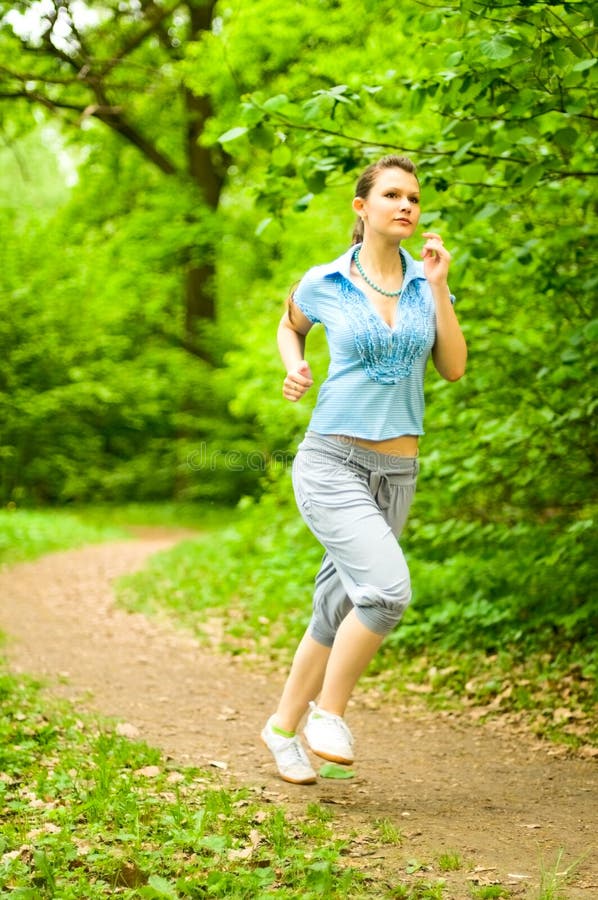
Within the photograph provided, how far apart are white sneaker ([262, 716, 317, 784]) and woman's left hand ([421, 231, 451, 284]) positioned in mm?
1847

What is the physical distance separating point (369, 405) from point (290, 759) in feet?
4.76

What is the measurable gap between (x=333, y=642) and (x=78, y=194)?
1963 centimetres

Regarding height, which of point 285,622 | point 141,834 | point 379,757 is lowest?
point 285,622

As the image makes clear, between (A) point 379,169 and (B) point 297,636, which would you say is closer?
(A) point 379,169

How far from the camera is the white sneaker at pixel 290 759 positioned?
12.6 ft

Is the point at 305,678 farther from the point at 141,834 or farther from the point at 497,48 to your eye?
the point at 497,48

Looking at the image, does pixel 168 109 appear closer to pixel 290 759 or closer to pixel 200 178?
pixel 200 178

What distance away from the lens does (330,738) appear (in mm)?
3447

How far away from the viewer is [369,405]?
3.45 meters

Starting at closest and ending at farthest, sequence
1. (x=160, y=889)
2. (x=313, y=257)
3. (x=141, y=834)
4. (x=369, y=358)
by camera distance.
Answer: (x=160, y=889), (x=141, y=834), (x=369, y=358), (x=313, y=257)

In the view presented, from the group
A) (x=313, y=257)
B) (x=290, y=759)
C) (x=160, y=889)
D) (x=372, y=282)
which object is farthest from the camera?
(x=313, y=257)

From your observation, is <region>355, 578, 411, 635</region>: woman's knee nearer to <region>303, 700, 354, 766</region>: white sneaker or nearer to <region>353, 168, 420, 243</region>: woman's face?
<region>303, 700, 354, 766</region>: white sneaker

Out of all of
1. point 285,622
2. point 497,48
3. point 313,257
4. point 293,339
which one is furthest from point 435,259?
point 313,257

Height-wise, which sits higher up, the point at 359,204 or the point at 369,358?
the point at 359,204
